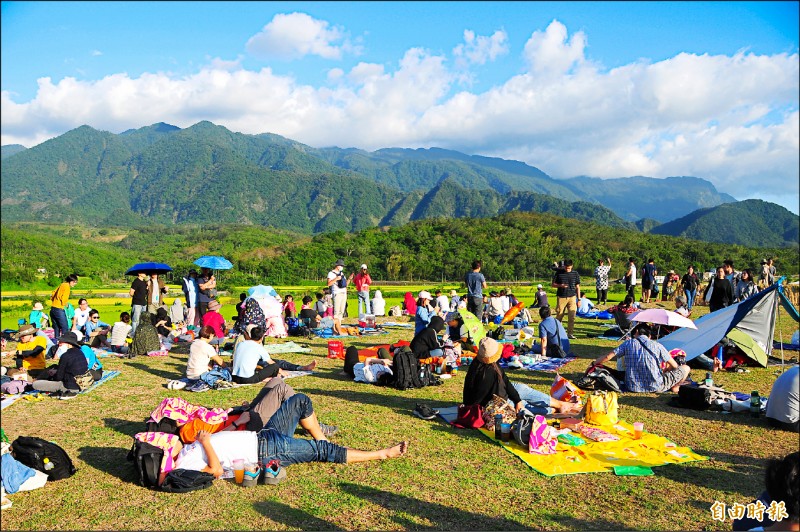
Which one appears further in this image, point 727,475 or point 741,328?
point 741,328

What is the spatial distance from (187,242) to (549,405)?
9259 cm

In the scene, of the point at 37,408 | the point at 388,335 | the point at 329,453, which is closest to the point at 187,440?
the point at 329,453

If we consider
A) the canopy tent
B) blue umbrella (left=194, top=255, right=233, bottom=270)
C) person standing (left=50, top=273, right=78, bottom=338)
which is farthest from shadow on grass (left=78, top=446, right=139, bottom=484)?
the canopy tent

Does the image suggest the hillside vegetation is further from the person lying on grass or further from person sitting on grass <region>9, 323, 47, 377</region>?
the person lying on grass

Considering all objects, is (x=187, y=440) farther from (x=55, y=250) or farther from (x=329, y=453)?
(x=55, y=250)

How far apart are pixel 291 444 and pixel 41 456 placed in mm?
2306

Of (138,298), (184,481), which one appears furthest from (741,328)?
(138,298)

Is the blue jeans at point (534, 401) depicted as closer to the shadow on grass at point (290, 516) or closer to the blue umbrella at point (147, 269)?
the shadow on grass at point (290, 516)

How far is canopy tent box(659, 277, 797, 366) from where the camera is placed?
10203 mm

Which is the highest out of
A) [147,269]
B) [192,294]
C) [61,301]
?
[147,269]

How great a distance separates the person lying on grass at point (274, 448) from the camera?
17.9 ft

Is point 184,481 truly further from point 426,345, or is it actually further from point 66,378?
point 426,345

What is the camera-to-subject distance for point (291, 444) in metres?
5.77

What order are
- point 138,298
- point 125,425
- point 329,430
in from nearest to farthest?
point 329,430, point 125,425, point 138,298
